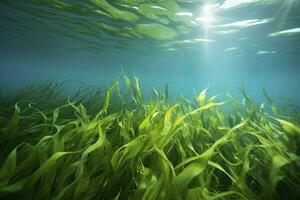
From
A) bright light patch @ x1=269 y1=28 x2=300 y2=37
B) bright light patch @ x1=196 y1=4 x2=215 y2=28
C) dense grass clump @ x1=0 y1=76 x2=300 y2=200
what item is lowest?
dense grass clump @ x1=0 y1=76 x2=300 y2=200

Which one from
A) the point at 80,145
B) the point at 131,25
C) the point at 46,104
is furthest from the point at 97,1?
the point at 80,145

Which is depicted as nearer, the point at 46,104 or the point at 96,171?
the point at 96,171

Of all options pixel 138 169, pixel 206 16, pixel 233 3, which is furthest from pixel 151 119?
pixel 206 16

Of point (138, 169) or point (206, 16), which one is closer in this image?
point (138, 169)

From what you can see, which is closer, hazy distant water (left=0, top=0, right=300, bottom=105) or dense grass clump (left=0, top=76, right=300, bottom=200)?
dense grass clump (left=0, top=76, right=300, bottom=200)

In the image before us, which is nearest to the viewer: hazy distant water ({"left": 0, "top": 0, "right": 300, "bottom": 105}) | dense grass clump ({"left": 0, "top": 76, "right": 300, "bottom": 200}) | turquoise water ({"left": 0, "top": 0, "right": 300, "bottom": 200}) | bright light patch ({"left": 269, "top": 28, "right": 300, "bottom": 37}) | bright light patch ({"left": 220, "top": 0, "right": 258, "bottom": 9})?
dense grass clump ({"left": 0, "top": 76, "right": 300, "bottom": 200})

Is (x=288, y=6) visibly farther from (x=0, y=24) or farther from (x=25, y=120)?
(x=0, y=24)

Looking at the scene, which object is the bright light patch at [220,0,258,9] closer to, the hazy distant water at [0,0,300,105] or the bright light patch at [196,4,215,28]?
the hazy distant water at [0,0,300,105]

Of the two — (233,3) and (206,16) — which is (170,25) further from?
(233,3)

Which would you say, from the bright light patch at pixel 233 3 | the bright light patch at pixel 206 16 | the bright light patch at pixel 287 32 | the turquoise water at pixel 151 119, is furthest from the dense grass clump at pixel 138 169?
the bright light patch at pixel 287 32

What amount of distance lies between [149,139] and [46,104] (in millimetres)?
4196

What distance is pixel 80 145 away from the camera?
81.5 inches

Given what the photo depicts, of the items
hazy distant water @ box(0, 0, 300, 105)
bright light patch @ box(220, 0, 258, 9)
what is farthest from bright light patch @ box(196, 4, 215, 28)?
bright light patch @ box(220, 0, 258, 9)

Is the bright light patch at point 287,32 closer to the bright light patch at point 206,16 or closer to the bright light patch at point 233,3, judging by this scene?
the bright light patch at point 206,16
